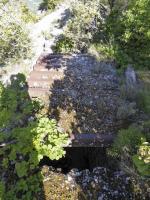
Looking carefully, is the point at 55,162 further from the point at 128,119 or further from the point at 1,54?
the point at 1,54

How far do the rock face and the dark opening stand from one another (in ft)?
1.48

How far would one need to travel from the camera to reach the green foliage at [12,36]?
10.7 metres

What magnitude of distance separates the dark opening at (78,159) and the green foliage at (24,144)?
1.08 meters

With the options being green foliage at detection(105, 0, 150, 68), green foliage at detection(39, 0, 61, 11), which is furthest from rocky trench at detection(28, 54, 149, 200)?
green foliage at detection(39, 0, 61, 11)

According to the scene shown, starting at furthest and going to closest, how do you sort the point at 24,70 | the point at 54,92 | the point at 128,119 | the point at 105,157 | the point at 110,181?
the point at 24,70 → the point at 54,92 → the point at 128,119 → the point at 105,157 → the point at 110,181

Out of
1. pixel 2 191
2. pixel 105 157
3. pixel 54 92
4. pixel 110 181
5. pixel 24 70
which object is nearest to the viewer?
pixel 2 191

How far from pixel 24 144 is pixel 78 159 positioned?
3.25 metres

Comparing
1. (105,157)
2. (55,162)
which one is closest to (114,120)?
(105,157)

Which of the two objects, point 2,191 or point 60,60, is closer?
point 2,191

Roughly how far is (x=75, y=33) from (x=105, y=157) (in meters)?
5.50

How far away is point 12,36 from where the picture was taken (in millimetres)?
10773

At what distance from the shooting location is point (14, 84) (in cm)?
775

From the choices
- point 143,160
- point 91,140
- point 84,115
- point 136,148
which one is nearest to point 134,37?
point 84,115

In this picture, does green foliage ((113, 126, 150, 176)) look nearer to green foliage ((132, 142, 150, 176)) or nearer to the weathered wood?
green foliage ((132, 142, 150, 176))
